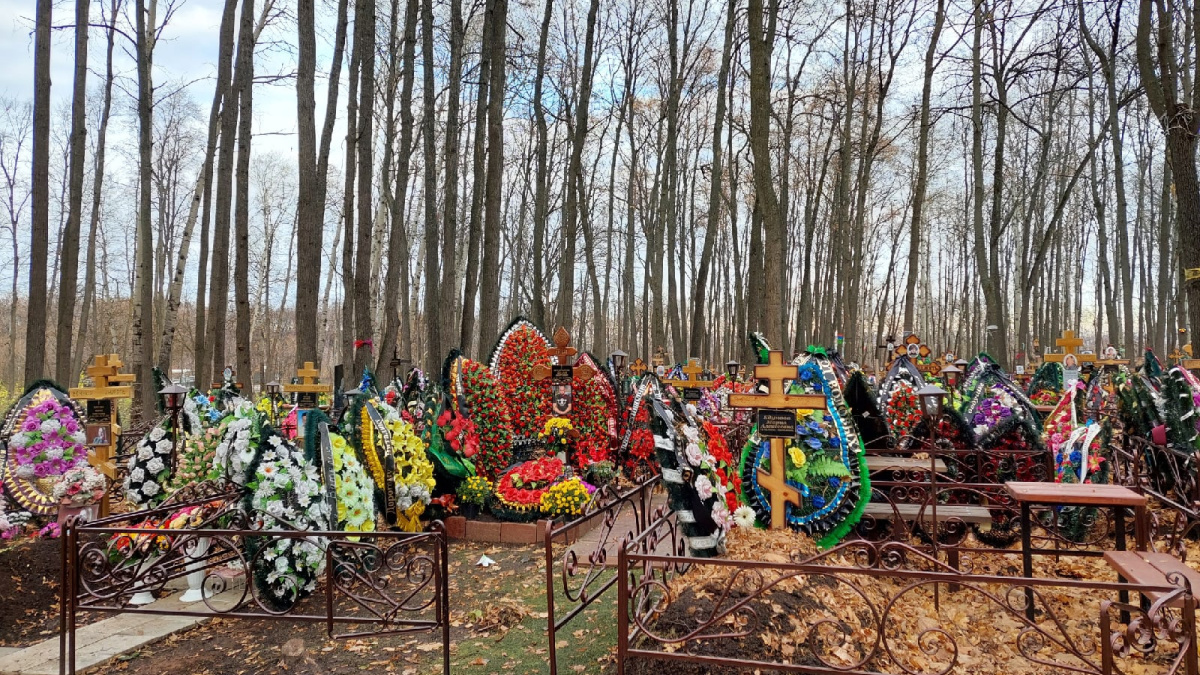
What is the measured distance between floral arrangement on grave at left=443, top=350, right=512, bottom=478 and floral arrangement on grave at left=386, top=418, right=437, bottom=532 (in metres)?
1.04

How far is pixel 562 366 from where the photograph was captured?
9812mm

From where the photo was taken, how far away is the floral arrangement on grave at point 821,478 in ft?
19.8

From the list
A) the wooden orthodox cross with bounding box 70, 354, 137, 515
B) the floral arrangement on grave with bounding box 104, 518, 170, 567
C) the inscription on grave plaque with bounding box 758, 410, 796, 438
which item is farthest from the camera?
the wooden orthodox cross with bounding box 70, 354, 137, 515

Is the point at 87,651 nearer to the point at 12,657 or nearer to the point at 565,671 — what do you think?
the point at 12,657

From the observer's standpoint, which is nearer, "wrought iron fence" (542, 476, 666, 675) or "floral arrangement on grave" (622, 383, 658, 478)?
"wrought iron fence" (542, 476, 666, 675)

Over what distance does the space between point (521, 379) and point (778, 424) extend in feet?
16.1

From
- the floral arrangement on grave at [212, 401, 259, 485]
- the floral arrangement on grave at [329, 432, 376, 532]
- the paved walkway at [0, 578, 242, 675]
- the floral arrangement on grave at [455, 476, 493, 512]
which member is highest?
the floral arrangement on grave at [212, 401, 259, 485]

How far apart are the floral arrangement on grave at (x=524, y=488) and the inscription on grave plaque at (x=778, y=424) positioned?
335 cm

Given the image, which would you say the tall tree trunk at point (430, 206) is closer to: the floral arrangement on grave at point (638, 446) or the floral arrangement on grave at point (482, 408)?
the floral arrangement on grave at point (638, 446)

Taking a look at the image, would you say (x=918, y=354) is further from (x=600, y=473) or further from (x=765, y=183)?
(x=600, y=473)

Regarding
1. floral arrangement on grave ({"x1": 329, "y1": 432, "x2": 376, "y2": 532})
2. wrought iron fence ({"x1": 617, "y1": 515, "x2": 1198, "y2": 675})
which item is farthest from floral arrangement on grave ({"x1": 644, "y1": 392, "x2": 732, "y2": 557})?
floral arrangement on grave ({"x1": 329, "y1": 432, "x2": 376, "y2": 532})

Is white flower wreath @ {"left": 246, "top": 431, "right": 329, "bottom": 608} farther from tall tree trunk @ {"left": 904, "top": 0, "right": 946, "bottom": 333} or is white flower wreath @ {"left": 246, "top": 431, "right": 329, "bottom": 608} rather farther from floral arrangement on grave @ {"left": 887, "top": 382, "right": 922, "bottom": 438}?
tall tree trunk @ {"left": 904, "top": 0, "right": 946, "bottom": 333}

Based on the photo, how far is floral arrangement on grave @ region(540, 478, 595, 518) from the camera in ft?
26.8

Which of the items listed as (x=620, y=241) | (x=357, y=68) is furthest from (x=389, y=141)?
(x=620, y=241)
